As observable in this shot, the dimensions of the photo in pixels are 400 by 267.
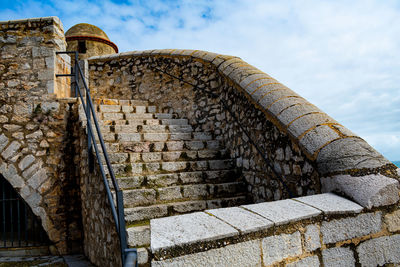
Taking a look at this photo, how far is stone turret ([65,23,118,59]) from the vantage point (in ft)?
37.0

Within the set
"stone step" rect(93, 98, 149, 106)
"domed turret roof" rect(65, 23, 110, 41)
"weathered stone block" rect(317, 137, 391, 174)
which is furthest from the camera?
"domed turret roof" rect(65, 23, 110, 41)

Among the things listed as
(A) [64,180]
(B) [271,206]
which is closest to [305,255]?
(B) [271,206]

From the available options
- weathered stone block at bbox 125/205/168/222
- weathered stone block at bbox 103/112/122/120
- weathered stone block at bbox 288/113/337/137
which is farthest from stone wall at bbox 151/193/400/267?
weathered stone block at bbox 103/112/122/120

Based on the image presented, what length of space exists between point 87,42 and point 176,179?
34.0 feet

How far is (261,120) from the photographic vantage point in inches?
119

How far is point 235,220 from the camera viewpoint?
4.99ft

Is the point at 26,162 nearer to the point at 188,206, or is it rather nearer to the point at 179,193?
the point at 179,193

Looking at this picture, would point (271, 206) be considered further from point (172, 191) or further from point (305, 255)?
point (172, 191)

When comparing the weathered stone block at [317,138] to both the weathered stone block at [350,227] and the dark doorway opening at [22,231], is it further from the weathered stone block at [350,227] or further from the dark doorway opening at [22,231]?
the dark doorway opening at [22,231]

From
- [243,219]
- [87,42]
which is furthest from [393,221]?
[87,42]

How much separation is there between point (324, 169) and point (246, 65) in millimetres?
2258

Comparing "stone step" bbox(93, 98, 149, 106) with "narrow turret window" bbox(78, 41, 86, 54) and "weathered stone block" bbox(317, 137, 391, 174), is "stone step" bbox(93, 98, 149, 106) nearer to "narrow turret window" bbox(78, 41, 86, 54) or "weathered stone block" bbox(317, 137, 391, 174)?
"weathered stone block" bbox(317, 137, 391, 174)

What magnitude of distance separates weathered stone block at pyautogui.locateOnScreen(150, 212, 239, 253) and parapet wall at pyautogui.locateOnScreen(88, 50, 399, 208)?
3.45 ft

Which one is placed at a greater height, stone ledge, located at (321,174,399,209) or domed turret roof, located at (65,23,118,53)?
domed turret roof, located at (65,23,118,53)
